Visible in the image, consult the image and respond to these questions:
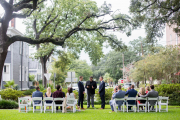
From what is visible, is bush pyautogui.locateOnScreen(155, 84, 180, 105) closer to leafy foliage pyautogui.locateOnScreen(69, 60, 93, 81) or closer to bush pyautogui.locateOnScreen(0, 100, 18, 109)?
bush pyautogui.locateOnScreen(0, 100, 18, 109)

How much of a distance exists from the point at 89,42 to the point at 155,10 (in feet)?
46.4

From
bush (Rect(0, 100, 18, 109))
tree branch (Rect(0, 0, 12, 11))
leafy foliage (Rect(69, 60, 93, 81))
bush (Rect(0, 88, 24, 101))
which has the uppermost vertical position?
tree branch (Rect(0, 0, 12, 11))

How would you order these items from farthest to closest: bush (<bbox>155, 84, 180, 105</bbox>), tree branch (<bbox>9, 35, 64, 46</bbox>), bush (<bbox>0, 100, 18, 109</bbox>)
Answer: bush (<bbox>155, 84, 180, 105</bbox>) → tree branch (<bbox>9, 35, 64, 46</bbox>) → bush (<bbox>0, 100, 18, 109</bbox>)

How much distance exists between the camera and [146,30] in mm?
16500

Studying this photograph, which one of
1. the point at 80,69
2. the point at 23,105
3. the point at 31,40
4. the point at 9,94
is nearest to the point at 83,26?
the point at 31,40

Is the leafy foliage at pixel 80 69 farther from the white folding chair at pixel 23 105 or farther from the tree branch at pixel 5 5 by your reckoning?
the white folding chair at pixel 23 105

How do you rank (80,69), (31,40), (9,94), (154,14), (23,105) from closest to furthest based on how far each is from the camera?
(23,105) < (154,14) < (31,40) < (9,94) < (80,69)

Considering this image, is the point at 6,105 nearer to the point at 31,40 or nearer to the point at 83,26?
the point at 31,40

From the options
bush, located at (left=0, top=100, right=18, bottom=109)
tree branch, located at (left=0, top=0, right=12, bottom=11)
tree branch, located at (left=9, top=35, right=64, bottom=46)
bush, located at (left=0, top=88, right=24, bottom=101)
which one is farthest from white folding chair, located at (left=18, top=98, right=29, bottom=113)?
tree branch, located at (left=0, top=0, right=12, bottom=11)

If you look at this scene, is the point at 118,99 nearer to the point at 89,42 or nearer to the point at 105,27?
the point at 105,27

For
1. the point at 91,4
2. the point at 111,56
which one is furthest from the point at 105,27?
the point at 111,56

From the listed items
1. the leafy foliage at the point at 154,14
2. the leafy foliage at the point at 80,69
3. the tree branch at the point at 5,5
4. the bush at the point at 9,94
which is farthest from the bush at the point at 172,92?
the leafy foliage at the point at 80,69

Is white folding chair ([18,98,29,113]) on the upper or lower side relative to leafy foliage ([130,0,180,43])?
lower

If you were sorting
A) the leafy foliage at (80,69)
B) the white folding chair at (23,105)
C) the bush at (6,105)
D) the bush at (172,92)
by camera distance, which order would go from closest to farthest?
1. the white folding chair at (23,105)
2. the bush at (6,105)
3. the bush at (172,92)
4. the leafy foliage at (80,69)
